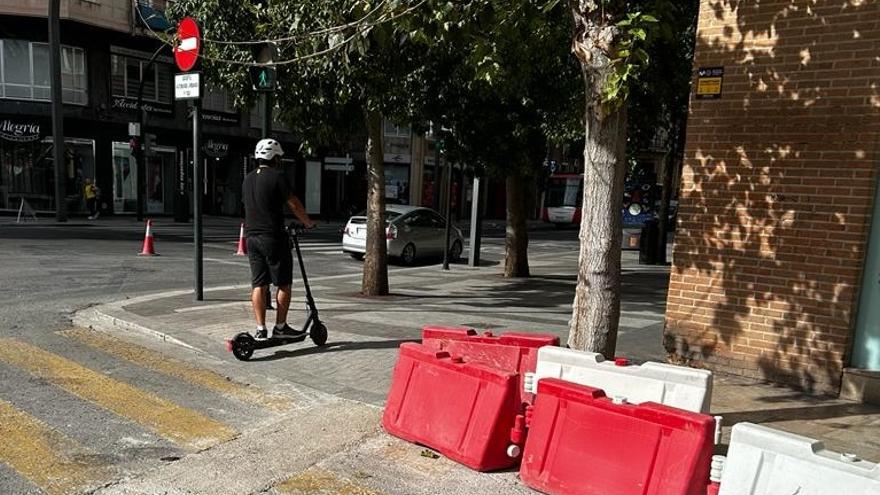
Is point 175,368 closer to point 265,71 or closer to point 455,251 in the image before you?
point 265,71

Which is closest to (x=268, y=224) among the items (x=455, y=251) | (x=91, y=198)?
(x=455, y=251)

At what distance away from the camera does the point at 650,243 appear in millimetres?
17719

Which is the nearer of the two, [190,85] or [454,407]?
[454,407]

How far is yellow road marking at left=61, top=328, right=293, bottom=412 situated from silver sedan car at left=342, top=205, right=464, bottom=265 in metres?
9.50

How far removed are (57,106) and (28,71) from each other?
4.26 m

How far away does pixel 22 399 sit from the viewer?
4.87 m

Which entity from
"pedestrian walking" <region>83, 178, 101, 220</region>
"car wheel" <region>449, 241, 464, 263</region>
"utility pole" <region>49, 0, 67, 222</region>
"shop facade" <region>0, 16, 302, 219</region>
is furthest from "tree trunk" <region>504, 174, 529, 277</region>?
"pedestrian walking" <region>83, 178, 101, 220</region>

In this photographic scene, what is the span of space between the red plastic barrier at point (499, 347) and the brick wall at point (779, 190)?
2070mm

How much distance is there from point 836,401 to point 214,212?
100 ft

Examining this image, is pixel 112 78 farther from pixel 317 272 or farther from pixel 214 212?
pixel 317 272

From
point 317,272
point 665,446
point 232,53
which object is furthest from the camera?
point 317,272

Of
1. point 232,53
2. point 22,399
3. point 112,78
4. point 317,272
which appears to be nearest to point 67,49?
point 112,78

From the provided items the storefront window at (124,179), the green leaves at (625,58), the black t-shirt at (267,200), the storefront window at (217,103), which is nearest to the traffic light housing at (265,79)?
the black t-shirt at (267,200)

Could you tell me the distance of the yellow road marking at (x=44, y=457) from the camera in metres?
3.63
